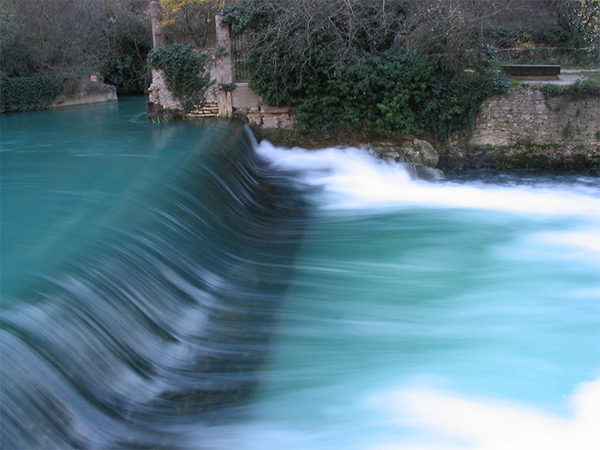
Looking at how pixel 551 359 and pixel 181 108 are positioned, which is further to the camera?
pixel 181 108

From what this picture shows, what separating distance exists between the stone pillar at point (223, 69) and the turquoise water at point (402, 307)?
10.8ft

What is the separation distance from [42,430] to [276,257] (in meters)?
3.64

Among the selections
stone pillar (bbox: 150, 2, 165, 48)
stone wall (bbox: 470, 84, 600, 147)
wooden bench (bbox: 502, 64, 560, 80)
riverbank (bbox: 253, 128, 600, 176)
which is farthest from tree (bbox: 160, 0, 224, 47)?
stone wall (bbox: 470, 84, 600, 147)

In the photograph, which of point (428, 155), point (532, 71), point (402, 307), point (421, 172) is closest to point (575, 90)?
point (532, 71)

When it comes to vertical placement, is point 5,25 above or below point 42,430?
above

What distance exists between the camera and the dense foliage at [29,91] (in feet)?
56.7

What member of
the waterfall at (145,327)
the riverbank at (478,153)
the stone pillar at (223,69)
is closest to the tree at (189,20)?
the stone pillar at (223,69)

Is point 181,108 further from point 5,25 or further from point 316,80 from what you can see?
point 5,25

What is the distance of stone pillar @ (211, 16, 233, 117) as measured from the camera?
11.8 m

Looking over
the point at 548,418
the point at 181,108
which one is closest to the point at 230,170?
the point at 181,108

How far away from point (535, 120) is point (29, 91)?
52.3 feet

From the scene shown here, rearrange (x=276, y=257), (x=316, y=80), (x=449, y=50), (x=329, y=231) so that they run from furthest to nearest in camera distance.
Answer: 1. (x=316, y=80)
2. (x=449, y=50)
3. (x=329, y=231)
4. (x=276, y=257)

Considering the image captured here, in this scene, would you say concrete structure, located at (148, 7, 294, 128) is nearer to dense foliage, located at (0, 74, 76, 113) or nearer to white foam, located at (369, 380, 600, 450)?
dense foliage, located at (0, 74, 76, 113)

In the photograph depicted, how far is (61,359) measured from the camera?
3213mm
